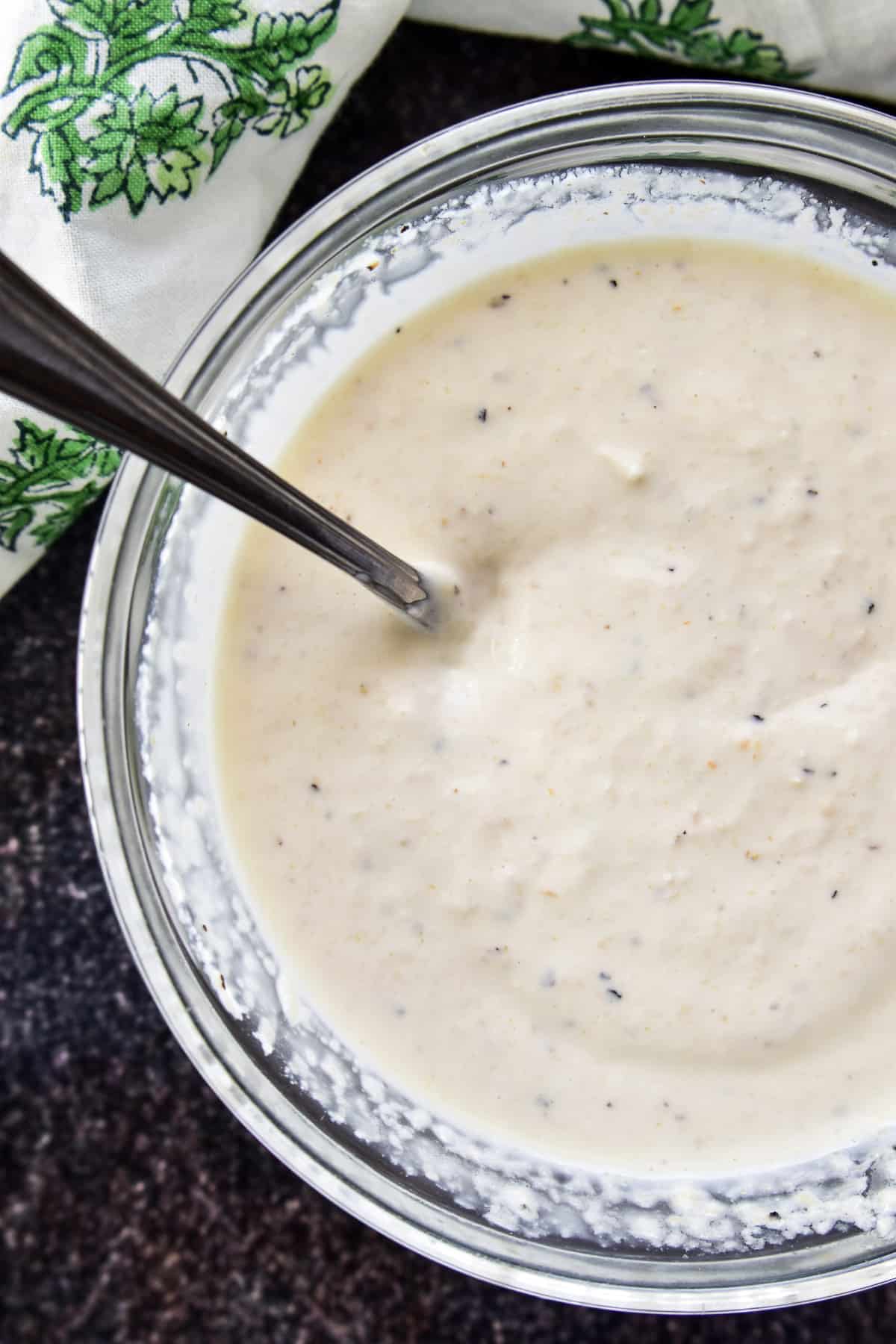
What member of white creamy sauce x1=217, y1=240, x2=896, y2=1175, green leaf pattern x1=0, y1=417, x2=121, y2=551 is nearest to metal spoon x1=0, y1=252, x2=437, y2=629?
white creamy sauce x1=217, y1=240, x2=896, y2=1175

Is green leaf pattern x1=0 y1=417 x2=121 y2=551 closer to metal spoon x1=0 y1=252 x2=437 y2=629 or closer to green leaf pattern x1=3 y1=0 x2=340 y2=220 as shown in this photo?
green leaf pattern x1=3 y1=0 x2=340 y2=220

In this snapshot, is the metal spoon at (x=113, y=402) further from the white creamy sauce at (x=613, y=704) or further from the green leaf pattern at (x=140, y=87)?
the green leaf pattern at (x=140, y=87)

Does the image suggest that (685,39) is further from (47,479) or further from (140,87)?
(47,479)

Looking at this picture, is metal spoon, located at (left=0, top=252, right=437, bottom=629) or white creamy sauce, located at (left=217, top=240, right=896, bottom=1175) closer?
metal spoon, located at (left=0, top=252, right=437, bottom=629)

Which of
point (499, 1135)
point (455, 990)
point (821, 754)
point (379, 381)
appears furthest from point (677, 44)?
point (499, 1135)

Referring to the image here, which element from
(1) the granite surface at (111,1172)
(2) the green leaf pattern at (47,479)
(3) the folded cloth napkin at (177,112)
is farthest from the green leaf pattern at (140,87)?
(1) the granite surface at (111,1172)
